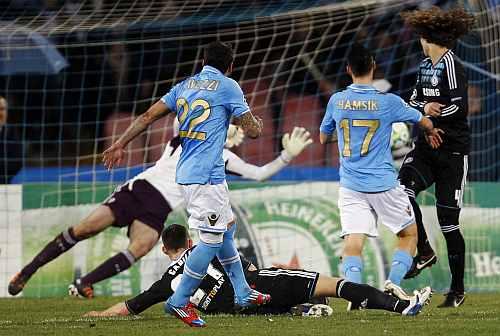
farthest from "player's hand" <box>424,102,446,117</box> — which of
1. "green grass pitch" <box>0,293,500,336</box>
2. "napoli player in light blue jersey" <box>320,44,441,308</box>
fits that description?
"green grass pitch" <box>0,293,500,336</box>

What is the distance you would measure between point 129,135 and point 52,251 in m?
4.77

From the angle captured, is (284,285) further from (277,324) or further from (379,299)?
(379,299)

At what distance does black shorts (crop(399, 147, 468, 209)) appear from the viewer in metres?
10.6

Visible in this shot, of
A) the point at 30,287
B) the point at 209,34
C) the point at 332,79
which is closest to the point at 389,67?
the point at 332,79

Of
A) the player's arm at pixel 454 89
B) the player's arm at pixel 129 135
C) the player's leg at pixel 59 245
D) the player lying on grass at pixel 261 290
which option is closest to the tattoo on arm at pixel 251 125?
the player's arm at pixel 129 135

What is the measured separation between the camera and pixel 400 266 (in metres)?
9.88

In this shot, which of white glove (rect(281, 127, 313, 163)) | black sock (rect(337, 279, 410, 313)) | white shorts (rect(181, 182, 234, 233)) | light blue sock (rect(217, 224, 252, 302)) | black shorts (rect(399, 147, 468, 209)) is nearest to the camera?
white shorts (rect(181, 182, 234, 233))

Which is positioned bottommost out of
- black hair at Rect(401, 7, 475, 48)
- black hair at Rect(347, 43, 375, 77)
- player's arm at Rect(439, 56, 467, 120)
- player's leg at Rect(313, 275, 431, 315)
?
player's leg at Rect(313, 275, 431, 315)

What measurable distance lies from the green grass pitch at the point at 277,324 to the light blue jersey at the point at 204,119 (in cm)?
108

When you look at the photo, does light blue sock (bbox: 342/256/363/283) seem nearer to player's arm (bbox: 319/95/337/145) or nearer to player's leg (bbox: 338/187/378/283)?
player's leg (bbox: 338/187/378/283)

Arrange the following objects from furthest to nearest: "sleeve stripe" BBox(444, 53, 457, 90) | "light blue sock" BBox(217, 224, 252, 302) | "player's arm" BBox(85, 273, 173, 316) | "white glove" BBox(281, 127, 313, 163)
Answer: "white glove" BBox(281, 127, 313, 163) < "sleeve stripe" BBox(444, 53, 457, 90) < "player's arm" BBox(85, 273, 173, 316) < "light blue sock" BBox(217, 224, 252, 302)

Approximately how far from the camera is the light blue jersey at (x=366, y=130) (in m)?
9.54

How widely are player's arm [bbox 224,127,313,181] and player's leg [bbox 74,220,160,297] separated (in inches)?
48.1

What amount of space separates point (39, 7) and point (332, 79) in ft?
12.5
